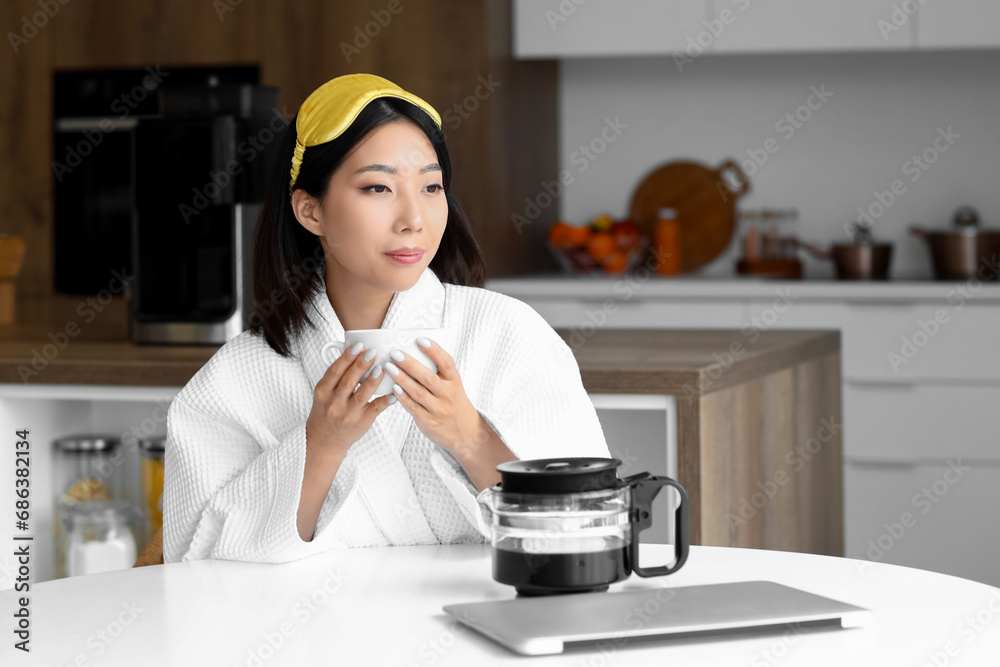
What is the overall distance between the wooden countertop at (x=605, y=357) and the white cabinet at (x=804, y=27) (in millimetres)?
1671

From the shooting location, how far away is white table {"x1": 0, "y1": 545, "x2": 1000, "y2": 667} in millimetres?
820

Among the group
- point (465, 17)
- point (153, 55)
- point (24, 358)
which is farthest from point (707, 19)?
point (24, 358)

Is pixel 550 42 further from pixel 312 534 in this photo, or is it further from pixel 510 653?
pixel 510 653

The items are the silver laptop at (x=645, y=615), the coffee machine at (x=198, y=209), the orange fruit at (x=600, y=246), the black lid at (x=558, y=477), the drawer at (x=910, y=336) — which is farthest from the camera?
the orange fruit at (x=600, y=246)

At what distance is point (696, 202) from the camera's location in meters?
4.28

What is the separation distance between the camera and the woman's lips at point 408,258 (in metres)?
1.25

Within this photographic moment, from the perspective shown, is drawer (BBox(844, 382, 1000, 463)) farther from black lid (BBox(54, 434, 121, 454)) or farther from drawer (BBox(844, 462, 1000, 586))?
black lid (BBox(54, 434, 121, 454))

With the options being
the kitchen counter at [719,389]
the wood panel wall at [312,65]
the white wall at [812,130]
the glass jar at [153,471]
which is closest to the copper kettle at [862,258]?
the white wall at [812,130]

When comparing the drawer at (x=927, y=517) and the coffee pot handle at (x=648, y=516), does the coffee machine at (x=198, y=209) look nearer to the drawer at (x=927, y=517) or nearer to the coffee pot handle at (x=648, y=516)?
the coffee pot handle at (x=648, y=516)

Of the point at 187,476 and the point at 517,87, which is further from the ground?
the point at 517,87

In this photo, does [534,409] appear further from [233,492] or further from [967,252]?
[967,252]

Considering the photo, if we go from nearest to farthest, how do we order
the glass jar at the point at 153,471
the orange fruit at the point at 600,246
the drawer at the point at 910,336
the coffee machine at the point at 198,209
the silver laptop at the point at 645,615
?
the silver laptop at the point at 645,615 → the glass jar at the point at 153,471 → the coffee machine at the point at 198,209 → the drawer at the point at 910,336 → the orange fruit at the point at 600,246

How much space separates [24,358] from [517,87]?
7.76 feet

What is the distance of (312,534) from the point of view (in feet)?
4.05
